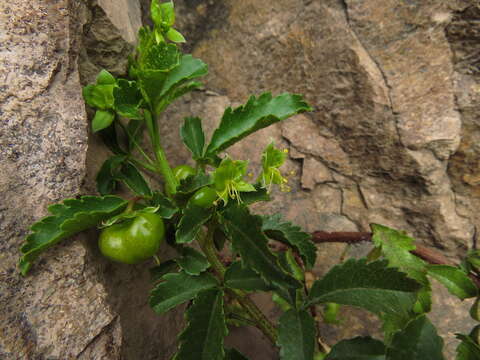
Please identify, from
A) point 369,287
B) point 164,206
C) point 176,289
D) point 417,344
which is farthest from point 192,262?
point 417,344

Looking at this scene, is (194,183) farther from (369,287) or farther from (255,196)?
(369,287)

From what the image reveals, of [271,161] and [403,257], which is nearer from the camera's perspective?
[271,161]

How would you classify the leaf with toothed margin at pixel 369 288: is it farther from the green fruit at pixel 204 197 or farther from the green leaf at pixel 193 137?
the green leaf at pixel 193 137

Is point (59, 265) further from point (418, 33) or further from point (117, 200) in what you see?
point (418, 33)

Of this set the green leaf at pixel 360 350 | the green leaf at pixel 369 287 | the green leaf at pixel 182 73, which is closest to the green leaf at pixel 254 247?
the green leaf at pixel 369 287

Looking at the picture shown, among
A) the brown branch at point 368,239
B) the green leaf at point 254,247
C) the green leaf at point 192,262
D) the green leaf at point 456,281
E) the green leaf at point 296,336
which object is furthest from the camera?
the brown branch at point 368,239

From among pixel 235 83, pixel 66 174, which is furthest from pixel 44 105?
pixel 235 83

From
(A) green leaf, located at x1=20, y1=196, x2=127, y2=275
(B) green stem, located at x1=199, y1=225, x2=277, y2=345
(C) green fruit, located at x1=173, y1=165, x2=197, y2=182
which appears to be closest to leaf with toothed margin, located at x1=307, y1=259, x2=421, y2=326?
(B) green stem, located at x1=199, y1=225, x2=277, y2=345
